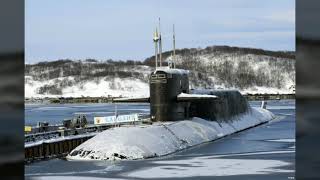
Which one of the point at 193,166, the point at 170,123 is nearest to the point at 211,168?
the point at 193,166

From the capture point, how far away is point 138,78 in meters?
169

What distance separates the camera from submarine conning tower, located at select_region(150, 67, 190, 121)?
997 inches

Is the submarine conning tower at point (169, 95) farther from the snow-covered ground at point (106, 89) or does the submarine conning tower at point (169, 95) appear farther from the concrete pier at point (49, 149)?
the snow-covered ground at point (106, 89)

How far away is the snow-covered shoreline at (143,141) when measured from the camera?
62.4ft

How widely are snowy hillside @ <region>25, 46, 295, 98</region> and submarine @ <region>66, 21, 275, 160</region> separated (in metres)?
109

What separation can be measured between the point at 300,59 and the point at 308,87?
0.14m

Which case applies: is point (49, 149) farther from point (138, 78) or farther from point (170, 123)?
point (138, 78)

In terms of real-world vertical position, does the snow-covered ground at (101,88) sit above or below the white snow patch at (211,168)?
above

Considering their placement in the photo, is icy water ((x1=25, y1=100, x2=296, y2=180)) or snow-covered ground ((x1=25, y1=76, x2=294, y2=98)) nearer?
icy water ((x1=25, y1=100, x2=296, y2=180))

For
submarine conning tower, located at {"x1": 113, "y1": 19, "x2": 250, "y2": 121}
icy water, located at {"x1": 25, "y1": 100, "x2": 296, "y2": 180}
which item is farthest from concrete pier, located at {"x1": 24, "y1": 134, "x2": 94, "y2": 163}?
submarine conning tower, located at {"x1": 113, "y1": 19, "x2": 250, "y2": 121}

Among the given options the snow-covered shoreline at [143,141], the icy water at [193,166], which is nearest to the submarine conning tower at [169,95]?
the snow-covered shoreline at [143,141]

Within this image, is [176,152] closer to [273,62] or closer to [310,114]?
[310,114]

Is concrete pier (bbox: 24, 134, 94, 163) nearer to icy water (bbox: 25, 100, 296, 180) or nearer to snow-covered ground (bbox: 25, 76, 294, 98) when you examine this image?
icy water (bbox: 25, 100, 296, 180)

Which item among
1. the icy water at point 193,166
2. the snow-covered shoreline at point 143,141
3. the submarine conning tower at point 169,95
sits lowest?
the icy water at point 193,166
